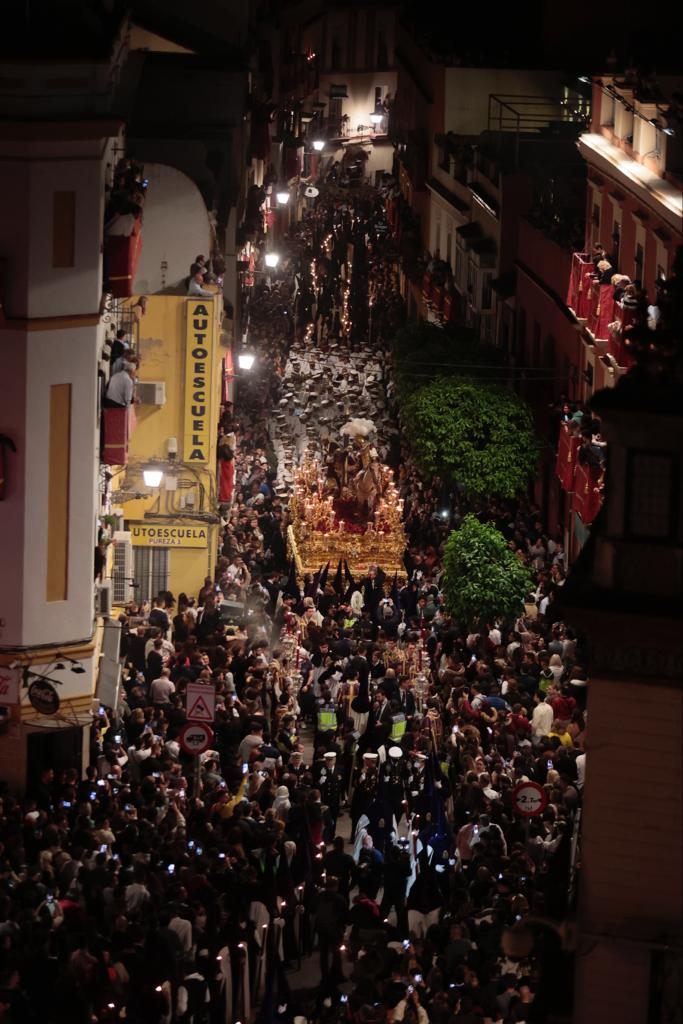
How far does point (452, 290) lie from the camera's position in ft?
212

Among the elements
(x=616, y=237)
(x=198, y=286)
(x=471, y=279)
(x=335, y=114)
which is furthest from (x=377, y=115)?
(x=198, y=286)

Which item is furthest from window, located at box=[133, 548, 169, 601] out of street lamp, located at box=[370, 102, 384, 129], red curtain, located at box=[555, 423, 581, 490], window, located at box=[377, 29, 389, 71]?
window, located at box=[377, 29, 389, 71]

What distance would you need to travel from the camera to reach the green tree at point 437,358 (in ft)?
172

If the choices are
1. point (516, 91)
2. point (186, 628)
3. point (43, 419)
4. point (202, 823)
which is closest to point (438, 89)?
point (516, 91)

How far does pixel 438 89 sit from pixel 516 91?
3.79 metres

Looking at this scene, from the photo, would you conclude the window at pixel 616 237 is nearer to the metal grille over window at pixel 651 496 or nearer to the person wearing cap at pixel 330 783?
the person wearing cap at pixel 330 783

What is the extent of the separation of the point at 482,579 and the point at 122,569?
219 inches

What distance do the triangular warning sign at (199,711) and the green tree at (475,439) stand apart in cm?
1753

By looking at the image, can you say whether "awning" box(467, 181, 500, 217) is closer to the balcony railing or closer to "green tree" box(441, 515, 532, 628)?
the balcony railing

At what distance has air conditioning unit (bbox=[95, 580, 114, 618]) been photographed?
32.8m

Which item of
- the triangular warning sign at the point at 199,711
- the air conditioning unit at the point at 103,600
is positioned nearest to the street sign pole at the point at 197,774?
the triangular warning sign at the point at 199,711

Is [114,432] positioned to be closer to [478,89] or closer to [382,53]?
[478,89]

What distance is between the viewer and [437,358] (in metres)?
52.8

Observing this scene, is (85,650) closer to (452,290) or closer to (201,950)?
(201,950)
